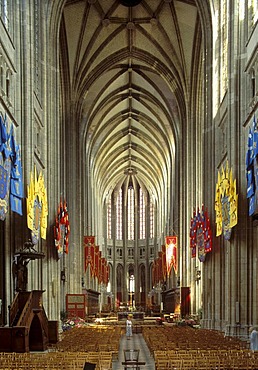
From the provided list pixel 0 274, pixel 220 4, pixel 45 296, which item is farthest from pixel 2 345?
pixel 220 4

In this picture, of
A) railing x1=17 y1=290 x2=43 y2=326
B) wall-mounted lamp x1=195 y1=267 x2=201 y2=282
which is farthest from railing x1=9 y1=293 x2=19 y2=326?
wall-mounted lamp x1=195 y1=267 x2=201 y2=282

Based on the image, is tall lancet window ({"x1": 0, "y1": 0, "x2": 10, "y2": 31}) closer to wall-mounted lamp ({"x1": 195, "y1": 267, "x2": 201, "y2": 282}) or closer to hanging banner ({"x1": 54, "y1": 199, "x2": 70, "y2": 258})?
hanging banner ({"x1": 54, "y1": 199, "x2": 70, "y2": 258})

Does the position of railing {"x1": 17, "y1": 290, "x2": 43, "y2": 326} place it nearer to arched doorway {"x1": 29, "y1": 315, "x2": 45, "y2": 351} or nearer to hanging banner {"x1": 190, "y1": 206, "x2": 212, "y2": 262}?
arched doorway {"x1": 29, "y1": 315, "x2": 45, "y2": 351}

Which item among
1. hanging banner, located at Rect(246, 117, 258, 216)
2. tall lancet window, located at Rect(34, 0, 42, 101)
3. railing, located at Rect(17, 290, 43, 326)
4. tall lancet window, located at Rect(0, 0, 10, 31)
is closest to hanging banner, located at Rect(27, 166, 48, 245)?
railing, located at Rect(17, 290, 43, 326)

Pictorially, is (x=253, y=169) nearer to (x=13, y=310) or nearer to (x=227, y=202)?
(x=227, y=202)

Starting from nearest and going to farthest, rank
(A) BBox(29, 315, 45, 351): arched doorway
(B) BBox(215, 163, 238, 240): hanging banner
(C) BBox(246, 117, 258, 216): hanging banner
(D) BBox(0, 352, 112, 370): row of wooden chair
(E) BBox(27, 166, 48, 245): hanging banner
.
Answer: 1. (D) BBox(0, 352, 112, 370): row of wooden chair
2. (C) BBox(246, 117, 258, 216): hanging banner
3. (A) BBox(29, 315, 45, 351): arched doorway
4. (B) BBox(215, 163, 238, 240): hanging banner
5. (E) BBox(27, 166, 48, 245): hanging banner

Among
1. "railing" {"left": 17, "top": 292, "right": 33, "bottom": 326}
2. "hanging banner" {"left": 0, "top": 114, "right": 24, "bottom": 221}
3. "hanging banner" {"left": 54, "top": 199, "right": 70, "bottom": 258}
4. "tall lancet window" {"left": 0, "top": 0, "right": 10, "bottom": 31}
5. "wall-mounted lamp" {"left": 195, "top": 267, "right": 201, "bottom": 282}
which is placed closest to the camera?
"railing" {"left": 17, "top": 292, "right": 33, "bottom": 326}

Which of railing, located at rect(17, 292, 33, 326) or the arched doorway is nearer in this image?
railing, located at rect(17, 292, 33, 326)

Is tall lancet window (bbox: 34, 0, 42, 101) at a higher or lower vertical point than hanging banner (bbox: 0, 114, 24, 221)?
higher

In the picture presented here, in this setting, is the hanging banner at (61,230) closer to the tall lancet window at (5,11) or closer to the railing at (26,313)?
the railing at (26,313)

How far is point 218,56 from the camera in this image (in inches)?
1390

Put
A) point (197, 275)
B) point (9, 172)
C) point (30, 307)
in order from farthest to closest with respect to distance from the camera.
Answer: point (197, 275) < point (9, 172) < point (30, 307)

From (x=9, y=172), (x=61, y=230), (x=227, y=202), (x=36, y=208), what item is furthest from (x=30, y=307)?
(x=61, y=230)

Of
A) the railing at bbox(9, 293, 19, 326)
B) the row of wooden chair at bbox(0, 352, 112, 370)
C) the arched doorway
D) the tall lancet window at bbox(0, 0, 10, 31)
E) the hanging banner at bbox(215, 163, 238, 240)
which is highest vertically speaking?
the tall lancet window at bbox(0, 0, 10, 31)
